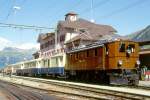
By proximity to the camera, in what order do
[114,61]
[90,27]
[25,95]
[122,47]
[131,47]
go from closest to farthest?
[25,95] → [114,61] → [122,47] → [131,47] → [90,27]

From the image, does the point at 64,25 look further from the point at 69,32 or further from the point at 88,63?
the point at 88,63

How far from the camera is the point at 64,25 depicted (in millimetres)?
76688

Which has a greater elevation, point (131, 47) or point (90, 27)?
point (90, 27)

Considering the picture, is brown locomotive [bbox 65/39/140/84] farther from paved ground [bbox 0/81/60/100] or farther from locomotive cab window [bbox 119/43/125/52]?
paved ground [bbox 0/81/60/100]

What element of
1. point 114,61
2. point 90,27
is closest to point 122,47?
point 114,61

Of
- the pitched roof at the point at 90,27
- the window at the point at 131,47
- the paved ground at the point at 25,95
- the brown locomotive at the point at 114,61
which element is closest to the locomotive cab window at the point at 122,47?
the brown locomotive at the point at 114,61

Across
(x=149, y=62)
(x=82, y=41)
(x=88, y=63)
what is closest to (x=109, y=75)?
(x=88, y=63)

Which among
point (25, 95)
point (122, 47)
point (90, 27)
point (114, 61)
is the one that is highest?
point (90, 27)

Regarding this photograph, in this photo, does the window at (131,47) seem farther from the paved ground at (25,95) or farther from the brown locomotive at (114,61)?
the paved ground at (25,95)

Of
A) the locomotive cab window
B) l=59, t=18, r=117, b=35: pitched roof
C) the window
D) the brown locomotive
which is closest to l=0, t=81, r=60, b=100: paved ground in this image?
the brown locomotive

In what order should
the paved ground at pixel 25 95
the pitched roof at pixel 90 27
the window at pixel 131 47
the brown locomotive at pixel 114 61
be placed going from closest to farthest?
1. the paved ground at pixel 25 95
2. the brown locomotive at pixel 114 61
3. the window at pixel 131 47
4. the pitched roof at pixel 90 27

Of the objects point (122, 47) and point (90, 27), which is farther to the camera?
point (90, 27)

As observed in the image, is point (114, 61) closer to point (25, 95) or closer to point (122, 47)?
point (122, 47)

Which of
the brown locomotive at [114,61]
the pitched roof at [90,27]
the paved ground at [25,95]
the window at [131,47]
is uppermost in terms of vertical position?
the pitched roof at [90,27]
